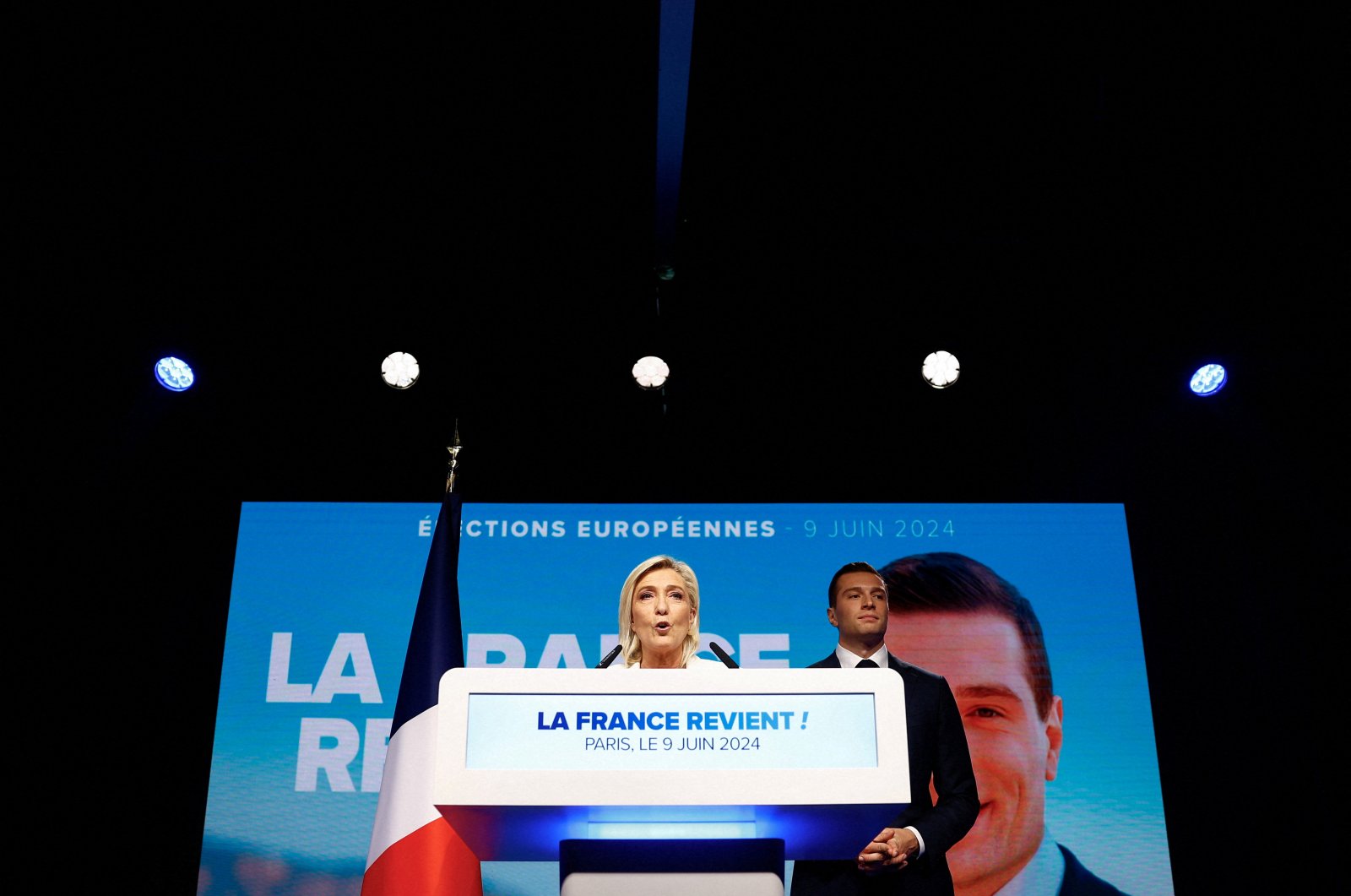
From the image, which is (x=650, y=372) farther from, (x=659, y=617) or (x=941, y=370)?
(x=659, y=617)

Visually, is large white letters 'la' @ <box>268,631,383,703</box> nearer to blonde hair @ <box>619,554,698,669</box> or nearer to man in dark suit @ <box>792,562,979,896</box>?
man in dark suit @ <box>792,562,979,896</box>

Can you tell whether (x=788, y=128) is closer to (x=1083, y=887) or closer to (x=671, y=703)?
(x=1083, y=887)

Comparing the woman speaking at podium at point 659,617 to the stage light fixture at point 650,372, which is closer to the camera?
the woman speaking at podium at point 659,617

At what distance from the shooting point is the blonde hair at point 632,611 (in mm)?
2514

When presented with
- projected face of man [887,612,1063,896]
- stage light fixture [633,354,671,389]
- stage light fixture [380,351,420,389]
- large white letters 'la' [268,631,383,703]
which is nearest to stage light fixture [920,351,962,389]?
projected face of man [887,612,1063,896]

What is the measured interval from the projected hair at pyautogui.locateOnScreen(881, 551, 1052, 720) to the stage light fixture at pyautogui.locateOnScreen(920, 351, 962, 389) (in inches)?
29.0

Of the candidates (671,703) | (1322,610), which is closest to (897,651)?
(1322,610)

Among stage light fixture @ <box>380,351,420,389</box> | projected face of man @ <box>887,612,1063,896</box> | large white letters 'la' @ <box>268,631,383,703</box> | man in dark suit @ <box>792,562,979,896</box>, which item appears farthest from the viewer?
stage light fixture @ <box>380,351,420,389</box>

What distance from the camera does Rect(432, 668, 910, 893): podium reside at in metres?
1.44

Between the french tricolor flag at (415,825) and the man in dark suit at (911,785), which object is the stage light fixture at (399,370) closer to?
the man in dark suit at (911,785)

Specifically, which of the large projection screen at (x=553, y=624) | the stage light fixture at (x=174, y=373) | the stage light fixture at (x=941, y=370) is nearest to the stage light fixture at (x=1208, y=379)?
the large projection screen at (x=553, y=624)

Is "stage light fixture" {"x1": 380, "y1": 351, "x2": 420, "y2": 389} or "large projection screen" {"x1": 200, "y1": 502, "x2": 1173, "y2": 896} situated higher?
"stage light fixture" {"x1": 380, "y1": 351, "x2": 420, "y2": 389}

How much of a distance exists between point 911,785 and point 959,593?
5.35ft

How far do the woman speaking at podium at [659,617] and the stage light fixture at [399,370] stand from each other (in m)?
2.53
